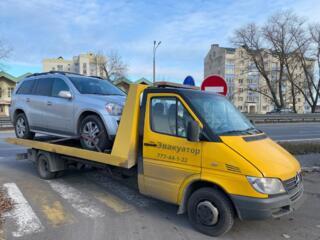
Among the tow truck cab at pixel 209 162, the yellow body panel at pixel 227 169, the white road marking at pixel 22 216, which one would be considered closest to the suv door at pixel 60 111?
the white road marking at pixel 22 216

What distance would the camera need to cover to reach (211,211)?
4.57m

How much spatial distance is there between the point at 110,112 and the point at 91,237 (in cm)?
249

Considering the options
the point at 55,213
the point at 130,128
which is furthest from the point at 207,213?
the point at 55,213

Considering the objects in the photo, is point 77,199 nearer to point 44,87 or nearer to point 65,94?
point 65,94

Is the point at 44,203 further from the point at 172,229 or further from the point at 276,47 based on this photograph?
the point at 276,47

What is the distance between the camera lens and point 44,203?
6.11 meters

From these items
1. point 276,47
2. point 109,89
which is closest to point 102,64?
point 276,47

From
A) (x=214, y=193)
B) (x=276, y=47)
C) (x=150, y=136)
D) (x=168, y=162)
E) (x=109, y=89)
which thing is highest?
(x=276, y=47)

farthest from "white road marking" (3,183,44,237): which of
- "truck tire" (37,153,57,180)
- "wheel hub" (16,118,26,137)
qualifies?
"wheel hub" (16,118,26,137)

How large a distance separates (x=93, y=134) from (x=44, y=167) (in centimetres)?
233

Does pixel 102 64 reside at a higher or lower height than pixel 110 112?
higher

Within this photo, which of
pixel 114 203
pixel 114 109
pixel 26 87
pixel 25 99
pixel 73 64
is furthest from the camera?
pixel 73 64

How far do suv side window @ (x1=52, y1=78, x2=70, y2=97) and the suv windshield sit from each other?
0.22 m

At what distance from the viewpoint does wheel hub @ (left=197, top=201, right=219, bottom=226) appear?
457cm
